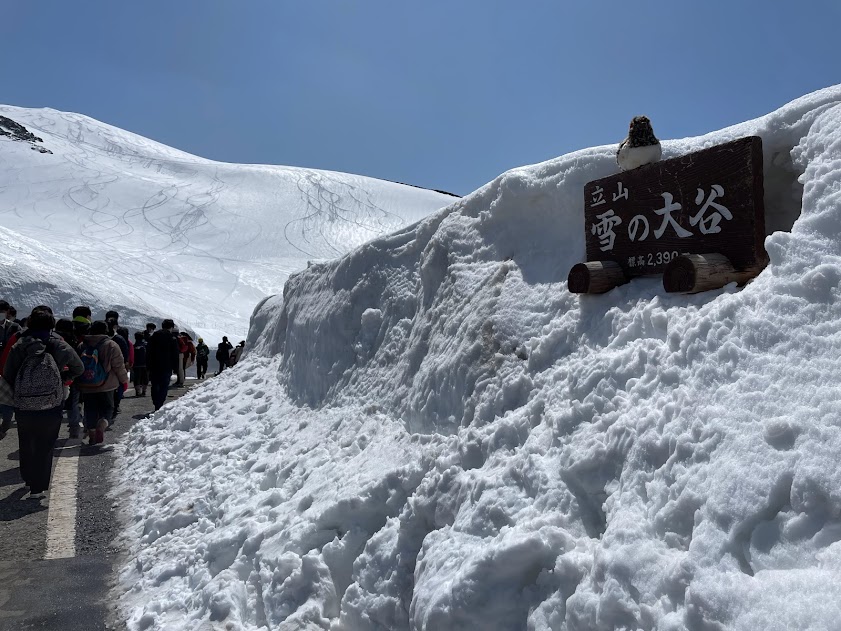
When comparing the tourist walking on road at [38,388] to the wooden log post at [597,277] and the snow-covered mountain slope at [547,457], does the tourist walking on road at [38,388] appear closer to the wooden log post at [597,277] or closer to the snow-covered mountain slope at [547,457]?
the snow-covered mountain slope at [547,457]

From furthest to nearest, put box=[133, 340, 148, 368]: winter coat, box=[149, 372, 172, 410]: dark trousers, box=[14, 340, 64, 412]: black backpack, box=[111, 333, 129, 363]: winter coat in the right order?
box=[133, 340, 148, 368]: winter coat → box=[149, 372, 172, 410]: dark trousers → box=[111, 333, 129, 363]: winter coat → box=[14, 340, 64, 412]: black backpack

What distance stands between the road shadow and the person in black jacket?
156 inches

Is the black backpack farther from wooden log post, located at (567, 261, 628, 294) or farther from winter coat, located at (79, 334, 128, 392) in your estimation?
wooden log post, located at (567, 261, 628, 294)

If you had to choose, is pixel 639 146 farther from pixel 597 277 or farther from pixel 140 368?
pixel 140 368

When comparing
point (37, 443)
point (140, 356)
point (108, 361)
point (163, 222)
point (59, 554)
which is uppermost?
point (163, 222)

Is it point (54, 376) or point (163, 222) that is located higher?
point (163, 222)

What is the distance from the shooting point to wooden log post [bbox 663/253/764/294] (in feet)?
8.70

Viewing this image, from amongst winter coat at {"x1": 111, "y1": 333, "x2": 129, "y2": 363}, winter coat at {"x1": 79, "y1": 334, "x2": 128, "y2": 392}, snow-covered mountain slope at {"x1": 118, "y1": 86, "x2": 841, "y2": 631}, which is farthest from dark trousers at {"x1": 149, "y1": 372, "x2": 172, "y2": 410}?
snow-covered mountain slope at {"x1": 118, "y1": 86, "x2": 841, "y2": 631}

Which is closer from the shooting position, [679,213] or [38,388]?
[679,213]

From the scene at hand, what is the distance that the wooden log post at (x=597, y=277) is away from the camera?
10.3ft

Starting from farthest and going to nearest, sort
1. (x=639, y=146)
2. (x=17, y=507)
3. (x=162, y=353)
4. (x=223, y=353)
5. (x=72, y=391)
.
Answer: (x=223, y=353), (x=162, y=353), (x=72, y=391), (x=17, y=507), (x=639, y=146)

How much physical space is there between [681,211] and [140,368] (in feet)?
41.8

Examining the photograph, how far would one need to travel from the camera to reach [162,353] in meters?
9.78

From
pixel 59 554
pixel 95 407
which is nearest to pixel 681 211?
pixel 59 554
